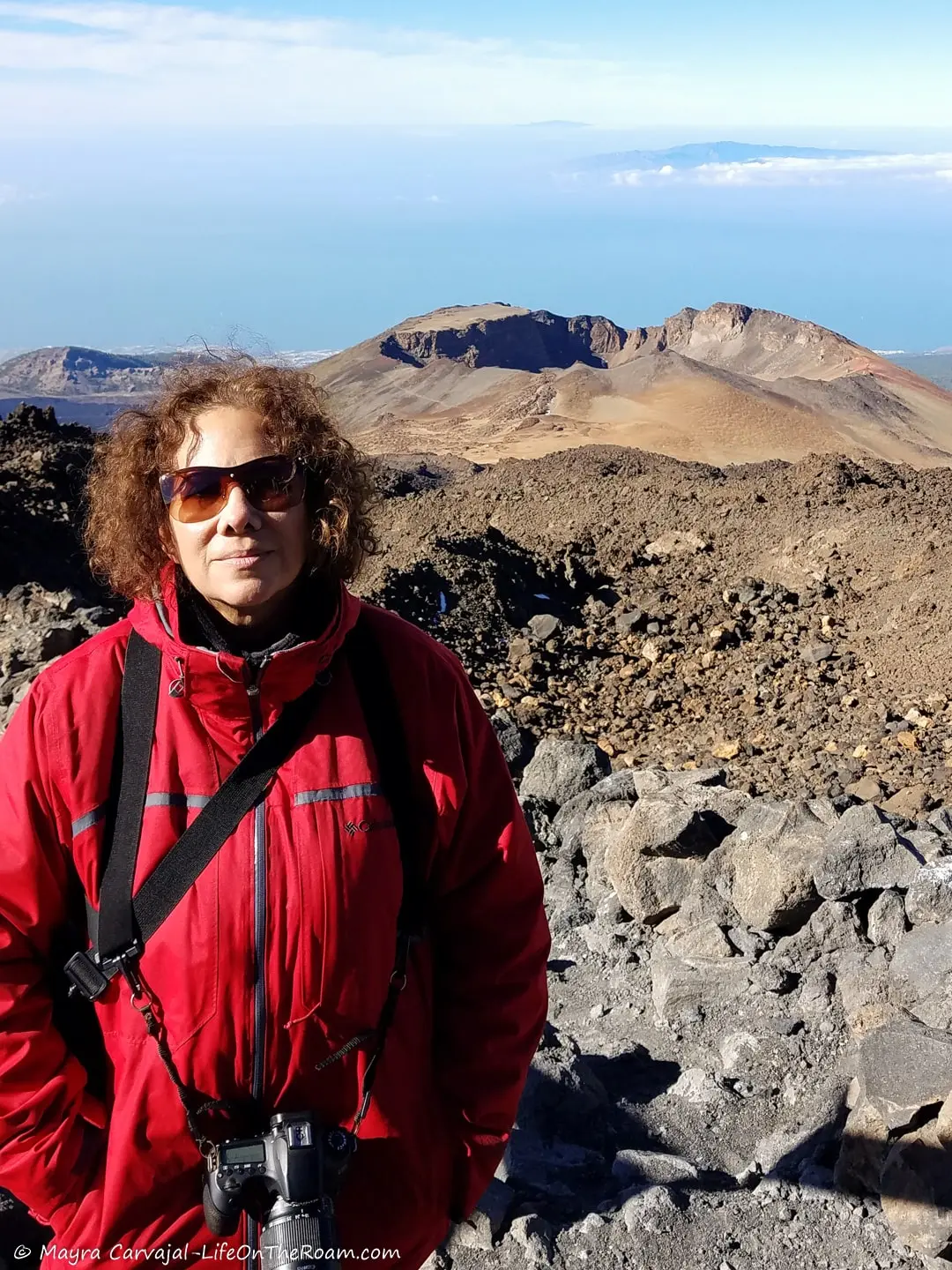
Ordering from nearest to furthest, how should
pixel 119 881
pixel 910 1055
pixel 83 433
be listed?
pixel 119 881 → pixel 910 1055 → pixel 83 433

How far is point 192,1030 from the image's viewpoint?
1.97 m

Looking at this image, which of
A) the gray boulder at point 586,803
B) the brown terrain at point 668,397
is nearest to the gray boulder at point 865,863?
the gray boulder at point 586,803

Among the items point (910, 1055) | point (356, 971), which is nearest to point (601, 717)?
point (910, 1055)

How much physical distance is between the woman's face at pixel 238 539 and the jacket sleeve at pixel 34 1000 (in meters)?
0.35

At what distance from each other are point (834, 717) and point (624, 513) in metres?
7.14

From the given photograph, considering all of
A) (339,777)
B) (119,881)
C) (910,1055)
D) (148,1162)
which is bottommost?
(910,1055)

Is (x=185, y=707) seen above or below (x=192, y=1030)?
above

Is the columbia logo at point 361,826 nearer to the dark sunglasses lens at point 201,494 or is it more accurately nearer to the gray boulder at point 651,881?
the dark sunglasses lens at point 201,494

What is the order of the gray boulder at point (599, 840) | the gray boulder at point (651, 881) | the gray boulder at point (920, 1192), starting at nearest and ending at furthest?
the gray boulder at point (920, 1192) < the gray boulder at point (651, 881) < the gray boulder at point (599, 840)

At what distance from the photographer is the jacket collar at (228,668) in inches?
77.6

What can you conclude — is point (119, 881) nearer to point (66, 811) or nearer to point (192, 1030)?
point (66, 811)

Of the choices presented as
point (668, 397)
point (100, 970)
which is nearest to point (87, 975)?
point (100, 970)

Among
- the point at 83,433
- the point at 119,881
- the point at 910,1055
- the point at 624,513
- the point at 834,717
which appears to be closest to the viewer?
the point at 119,881

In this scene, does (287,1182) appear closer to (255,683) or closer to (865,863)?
(255,683)
